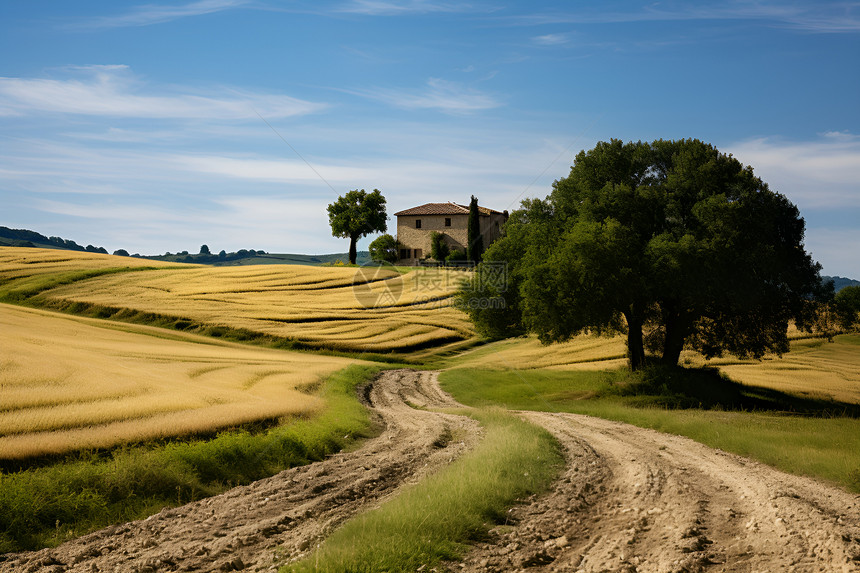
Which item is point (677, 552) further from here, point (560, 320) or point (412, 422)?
point (560, 320)

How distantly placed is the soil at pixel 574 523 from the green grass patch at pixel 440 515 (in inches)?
14.2

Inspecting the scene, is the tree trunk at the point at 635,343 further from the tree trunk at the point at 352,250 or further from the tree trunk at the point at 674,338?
the tree trunk at the point at 352,250

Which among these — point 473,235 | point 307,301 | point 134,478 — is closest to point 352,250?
point 473,235

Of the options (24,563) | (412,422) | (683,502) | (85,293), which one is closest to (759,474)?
(683,502)

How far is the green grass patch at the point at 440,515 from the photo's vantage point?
25.2 feet

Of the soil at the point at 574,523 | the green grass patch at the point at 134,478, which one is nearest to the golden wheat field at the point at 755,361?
the soil at the point at 574,523

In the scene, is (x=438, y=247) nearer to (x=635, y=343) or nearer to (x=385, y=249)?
(x=385, y=249)

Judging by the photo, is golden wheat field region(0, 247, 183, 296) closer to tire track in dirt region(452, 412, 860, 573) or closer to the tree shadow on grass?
the tree shadow on grass

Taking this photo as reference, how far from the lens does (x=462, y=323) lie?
54531 millimetres

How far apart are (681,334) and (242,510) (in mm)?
28758

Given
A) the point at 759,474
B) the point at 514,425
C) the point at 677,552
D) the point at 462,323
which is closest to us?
the point at 677,552

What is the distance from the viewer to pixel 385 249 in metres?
109

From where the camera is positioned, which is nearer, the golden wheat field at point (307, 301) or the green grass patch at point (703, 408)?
the green grass patch at point (703, 408)

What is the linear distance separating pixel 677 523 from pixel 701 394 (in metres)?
21.9
